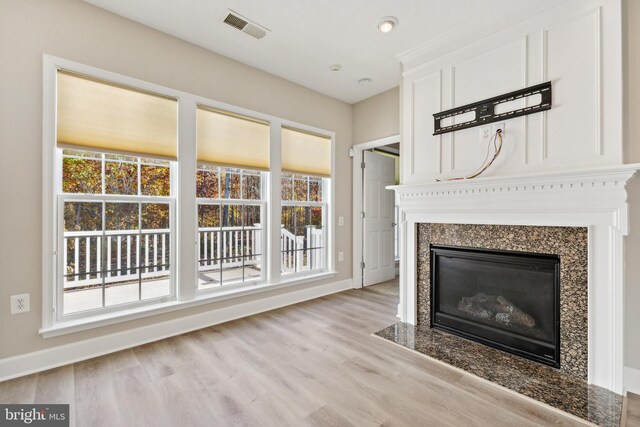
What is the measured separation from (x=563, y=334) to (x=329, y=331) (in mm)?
1850

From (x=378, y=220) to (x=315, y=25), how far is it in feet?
9.74

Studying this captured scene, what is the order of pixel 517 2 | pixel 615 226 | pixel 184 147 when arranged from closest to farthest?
pixel 615 226 → pixel 517 2 → pixel 184 147

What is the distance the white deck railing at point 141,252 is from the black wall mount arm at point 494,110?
2.25 metres

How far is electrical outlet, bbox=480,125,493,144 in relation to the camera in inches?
98.2

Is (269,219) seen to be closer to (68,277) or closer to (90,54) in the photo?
(68,277)

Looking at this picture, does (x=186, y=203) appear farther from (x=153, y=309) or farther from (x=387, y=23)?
(x=387, y=23)

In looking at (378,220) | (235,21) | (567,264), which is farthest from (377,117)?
(567,264)

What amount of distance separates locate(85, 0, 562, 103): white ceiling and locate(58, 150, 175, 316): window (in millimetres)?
1259

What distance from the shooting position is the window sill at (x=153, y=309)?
7.31 feet

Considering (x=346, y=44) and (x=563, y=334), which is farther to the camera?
(x=346, y=44)

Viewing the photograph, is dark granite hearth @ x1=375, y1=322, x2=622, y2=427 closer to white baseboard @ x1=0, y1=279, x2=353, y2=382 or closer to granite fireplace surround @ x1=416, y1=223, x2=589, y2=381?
granite fireplace surround @ x1=416, y1=223, x2=589, y2=381

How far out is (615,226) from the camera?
1868mm

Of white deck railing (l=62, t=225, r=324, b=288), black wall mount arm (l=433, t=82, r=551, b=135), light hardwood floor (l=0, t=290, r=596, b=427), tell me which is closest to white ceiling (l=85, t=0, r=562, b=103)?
black wall mount arm (l=433, t=82, r=551, b=135)

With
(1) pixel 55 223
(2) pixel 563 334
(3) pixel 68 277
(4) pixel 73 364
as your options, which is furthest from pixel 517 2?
(4) pixel 73 364
